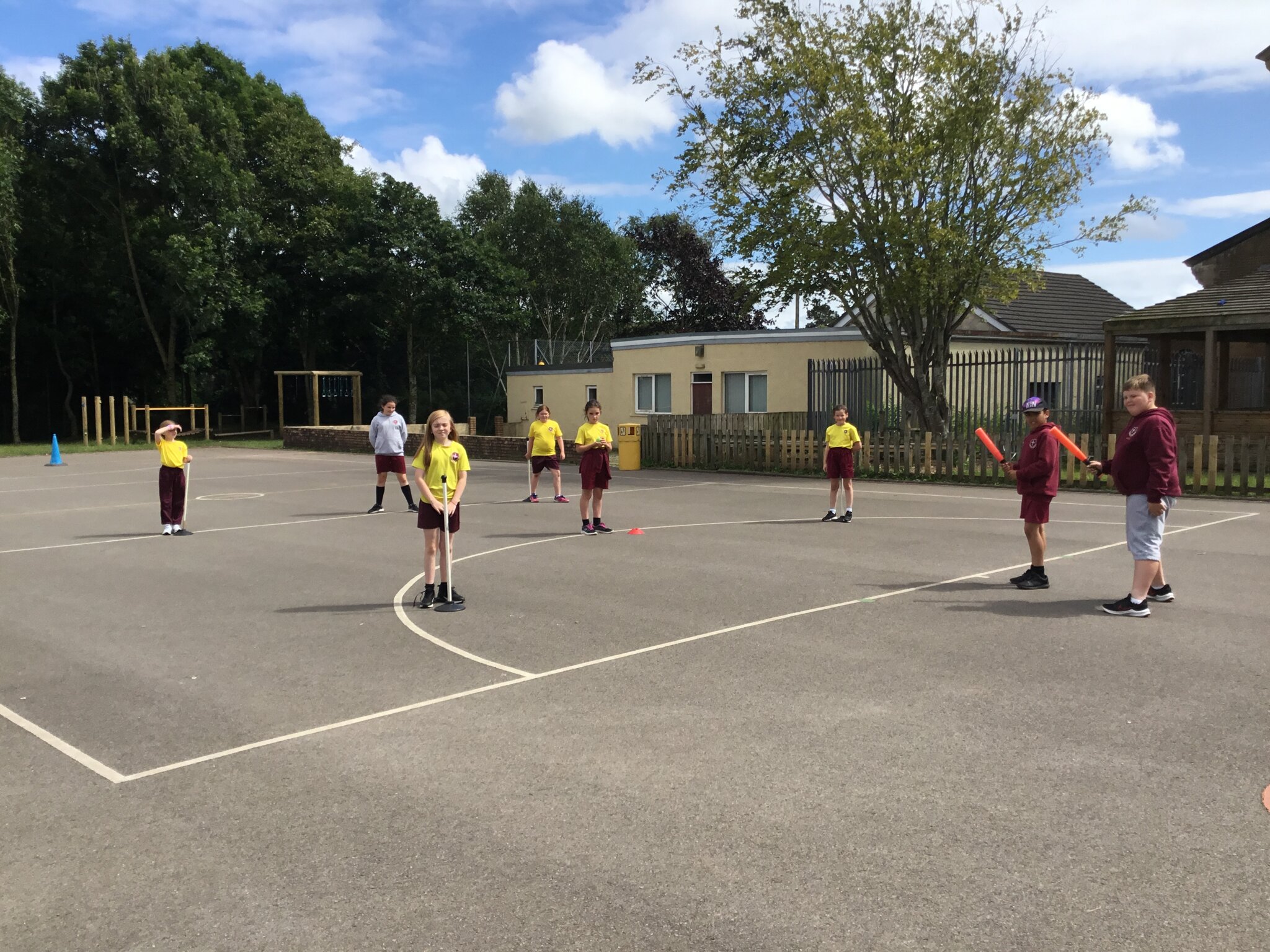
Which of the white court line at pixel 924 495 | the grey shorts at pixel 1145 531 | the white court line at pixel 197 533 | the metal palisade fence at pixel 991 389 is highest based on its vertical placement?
the metal palisade fence at pixel 991 389

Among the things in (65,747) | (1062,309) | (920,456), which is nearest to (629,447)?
(920,456)

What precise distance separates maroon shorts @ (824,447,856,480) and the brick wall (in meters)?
15.4

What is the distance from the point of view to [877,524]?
558 inches

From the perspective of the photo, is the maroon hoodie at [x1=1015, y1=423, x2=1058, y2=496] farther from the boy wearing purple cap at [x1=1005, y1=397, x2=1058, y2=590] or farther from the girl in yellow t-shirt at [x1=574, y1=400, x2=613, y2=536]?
the girl in yellow t-shirt at [x1=574, y1=400, x2=613, y2=536]

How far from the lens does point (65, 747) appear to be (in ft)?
17.9

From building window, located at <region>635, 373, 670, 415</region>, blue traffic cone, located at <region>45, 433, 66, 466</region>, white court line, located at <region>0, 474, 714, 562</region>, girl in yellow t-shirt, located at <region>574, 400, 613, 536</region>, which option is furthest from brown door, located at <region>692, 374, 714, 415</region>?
blue traffic cone, located at <region>45, 433, 66, 466</region>

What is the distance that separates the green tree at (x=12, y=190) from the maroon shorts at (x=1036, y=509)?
42609mm

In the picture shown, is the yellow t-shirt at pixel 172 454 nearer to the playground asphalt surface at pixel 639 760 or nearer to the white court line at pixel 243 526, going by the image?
the white court line at pixel 243 526

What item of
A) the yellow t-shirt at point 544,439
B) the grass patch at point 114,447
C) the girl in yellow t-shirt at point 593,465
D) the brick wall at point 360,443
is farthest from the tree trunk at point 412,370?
the girl in yellow t-shirt at point 593,465

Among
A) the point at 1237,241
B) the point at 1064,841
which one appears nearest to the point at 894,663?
the point at 1064,841

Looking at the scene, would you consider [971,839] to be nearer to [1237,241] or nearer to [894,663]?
[894,663]

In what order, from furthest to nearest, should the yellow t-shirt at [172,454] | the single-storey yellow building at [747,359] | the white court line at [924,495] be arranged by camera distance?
the single-storey yellow building at [747,359] < the white court line at [924,495] < the yellow t-shirt at [172,454]

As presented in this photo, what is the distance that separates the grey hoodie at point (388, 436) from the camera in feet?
55.2

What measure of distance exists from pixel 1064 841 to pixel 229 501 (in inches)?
673
